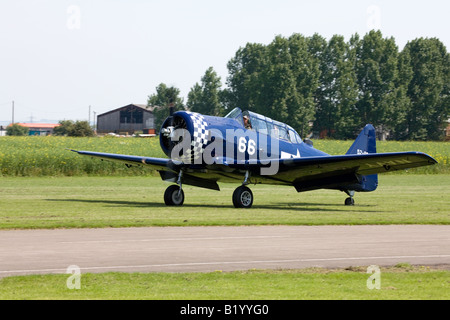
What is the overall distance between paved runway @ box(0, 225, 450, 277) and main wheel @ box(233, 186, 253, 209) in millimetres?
5436

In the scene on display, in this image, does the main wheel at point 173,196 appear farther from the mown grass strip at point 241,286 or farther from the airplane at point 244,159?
the mown grass strip at point 241,286

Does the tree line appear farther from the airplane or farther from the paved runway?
the paved runway

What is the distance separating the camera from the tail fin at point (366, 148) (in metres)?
24.1

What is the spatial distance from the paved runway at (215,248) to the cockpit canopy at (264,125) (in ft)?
22.2

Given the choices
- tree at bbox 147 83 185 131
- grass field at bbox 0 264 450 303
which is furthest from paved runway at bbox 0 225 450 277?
tree at bbox 147 83 185 131

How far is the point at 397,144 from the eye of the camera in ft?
213

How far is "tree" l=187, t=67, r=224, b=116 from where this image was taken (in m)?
114

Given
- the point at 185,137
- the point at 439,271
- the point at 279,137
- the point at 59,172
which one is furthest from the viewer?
the point at 59,172

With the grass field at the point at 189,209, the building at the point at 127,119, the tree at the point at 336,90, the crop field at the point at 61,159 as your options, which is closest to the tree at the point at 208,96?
the tree at the point at 336,90

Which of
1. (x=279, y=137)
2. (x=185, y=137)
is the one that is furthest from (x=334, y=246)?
(x=279, y=137)

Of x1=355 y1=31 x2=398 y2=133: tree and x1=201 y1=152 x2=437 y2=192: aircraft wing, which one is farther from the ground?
x1=355 y1=31 x2=398 y2=133: tree

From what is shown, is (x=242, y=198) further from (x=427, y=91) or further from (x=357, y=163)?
(x=427, y=91)
